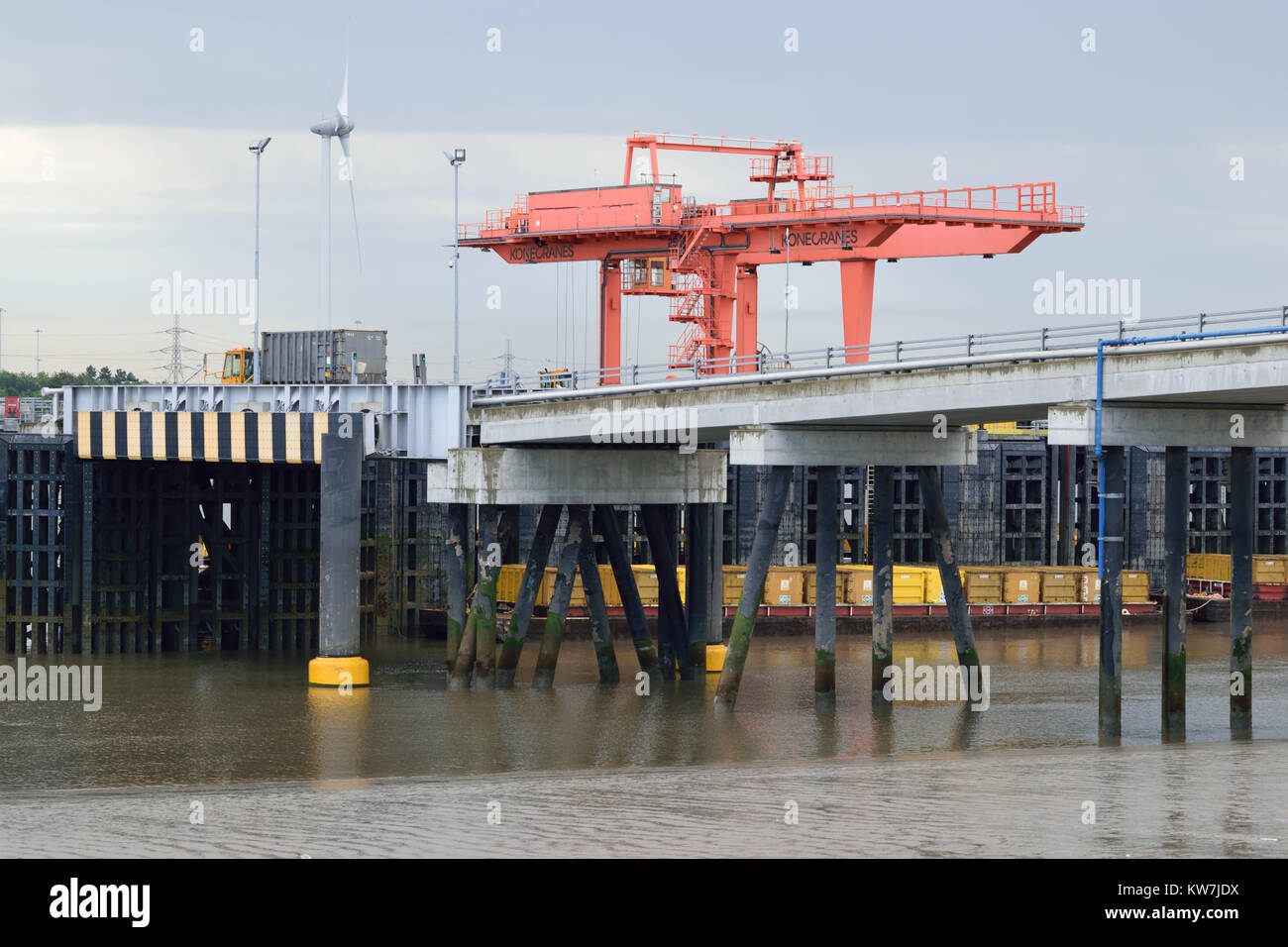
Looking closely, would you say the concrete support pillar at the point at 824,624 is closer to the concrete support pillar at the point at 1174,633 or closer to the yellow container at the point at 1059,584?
the concrete support pillar at the point at 1174,633

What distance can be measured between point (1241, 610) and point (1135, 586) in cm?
3337

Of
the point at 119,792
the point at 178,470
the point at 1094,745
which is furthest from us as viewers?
the point at 178,470

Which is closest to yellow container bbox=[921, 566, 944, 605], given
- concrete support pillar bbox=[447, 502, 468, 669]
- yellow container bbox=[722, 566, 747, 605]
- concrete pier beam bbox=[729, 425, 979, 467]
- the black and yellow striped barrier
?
yellow container bbox=[722, 566, 747, 605]

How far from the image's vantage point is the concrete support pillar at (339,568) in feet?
156

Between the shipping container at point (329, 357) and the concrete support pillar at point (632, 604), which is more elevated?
the shipping container at point (329, 357)

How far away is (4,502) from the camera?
54969mm

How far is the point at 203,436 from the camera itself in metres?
51.1

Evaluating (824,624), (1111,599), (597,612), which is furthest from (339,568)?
(1111,599)

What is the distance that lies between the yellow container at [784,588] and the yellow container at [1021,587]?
860 cm

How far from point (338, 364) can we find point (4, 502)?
1157cm

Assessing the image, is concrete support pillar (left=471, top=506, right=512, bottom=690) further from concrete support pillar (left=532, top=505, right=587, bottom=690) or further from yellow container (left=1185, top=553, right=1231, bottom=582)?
yellow container (left=1185, top=553, right=1231, bottom=582)

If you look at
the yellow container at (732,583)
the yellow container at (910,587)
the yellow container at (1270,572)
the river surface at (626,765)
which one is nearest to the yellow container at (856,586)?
the yellow container at (910,587)
